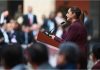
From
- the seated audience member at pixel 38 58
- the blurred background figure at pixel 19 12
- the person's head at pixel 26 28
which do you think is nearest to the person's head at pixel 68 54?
the seated audience member at pixel 38 58

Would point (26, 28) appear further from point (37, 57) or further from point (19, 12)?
point (37, 57)

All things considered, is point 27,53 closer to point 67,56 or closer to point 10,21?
point 67,56

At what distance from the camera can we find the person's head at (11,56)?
6078mm

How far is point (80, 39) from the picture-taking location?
8.62 meters

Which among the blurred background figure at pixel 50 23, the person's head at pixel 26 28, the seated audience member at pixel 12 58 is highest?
the seated audience member at pixel 12 58

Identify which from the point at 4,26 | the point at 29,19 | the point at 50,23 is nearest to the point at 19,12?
the point at 50,23

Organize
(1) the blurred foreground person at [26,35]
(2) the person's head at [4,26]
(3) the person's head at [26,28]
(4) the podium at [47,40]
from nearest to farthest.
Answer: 1. (4) the podium at [47,40]
2. (2) the person's head at [4,26]
3. (1) the blurred foreground person at [26,35]
4. (3) the person's head at [26,28]

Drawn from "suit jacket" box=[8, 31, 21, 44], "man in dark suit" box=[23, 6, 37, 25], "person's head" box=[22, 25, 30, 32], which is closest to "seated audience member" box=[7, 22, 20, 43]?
"suit jacket" box=[8, 31, 21, 44]

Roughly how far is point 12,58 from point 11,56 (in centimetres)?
3

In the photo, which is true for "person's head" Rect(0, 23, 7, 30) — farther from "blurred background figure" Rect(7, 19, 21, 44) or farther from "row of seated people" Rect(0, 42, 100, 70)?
"row of seated people" Rect(0, 42, 100, 70)

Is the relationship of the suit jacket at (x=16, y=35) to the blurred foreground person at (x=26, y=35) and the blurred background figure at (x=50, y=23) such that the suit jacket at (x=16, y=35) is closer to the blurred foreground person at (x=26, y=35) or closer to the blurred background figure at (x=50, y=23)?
the blurred foreground person at (x=26, y=35)

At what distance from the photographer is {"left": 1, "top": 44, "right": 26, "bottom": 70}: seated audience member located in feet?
19.9

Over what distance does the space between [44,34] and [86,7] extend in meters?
15.9

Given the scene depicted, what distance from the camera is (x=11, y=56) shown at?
19.9ft
